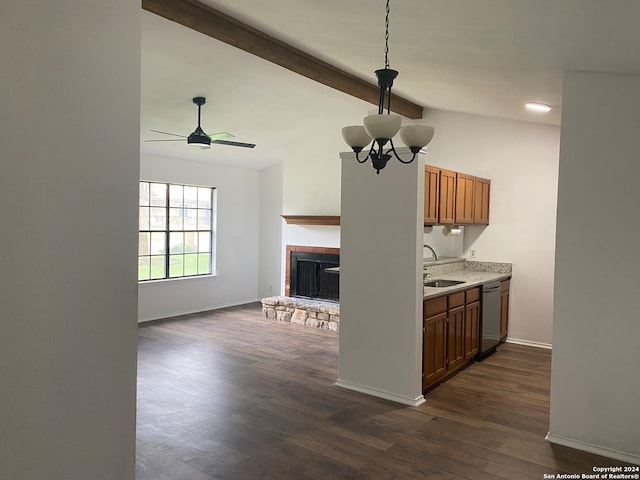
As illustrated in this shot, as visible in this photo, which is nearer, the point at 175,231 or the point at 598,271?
the point at 598,271

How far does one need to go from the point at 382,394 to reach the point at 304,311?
3.16 metres

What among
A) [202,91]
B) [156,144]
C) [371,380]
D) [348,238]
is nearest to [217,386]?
[371,380]

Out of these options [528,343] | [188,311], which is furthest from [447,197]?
[188,311]

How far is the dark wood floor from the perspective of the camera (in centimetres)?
302

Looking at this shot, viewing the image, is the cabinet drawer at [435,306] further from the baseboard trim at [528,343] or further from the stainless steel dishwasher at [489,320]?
the baseboard trim at [528,343]

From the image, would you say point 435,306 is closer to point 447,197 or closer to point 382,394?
point 382,394

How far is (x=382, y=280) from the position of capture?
427 centimetres

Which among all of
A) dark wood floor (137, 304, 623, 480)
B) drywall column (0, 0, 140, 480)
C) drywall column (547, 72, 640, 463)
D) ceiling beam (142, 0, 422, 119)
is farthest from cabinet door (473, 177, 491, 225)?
drywall column (0, 0, 140, 480)

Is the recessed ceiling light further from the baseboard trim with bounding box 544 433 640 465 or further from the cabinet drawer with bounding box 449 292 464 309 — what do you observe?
the baseboard trim with bounding box 544 433 640 465

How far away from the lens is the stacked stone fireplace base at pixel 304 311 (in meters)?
7.01

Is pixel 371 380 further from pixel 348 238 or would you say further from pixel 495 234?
pixel 495 234

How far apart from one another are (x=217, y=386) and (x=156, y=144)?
3.96m

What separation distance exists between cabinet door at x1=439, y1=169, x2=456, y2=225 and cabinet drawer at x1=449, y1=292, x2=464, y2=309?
0.78 meters

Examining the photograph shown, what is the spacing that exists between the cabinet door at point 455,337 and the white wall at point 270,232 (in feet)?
14.5
